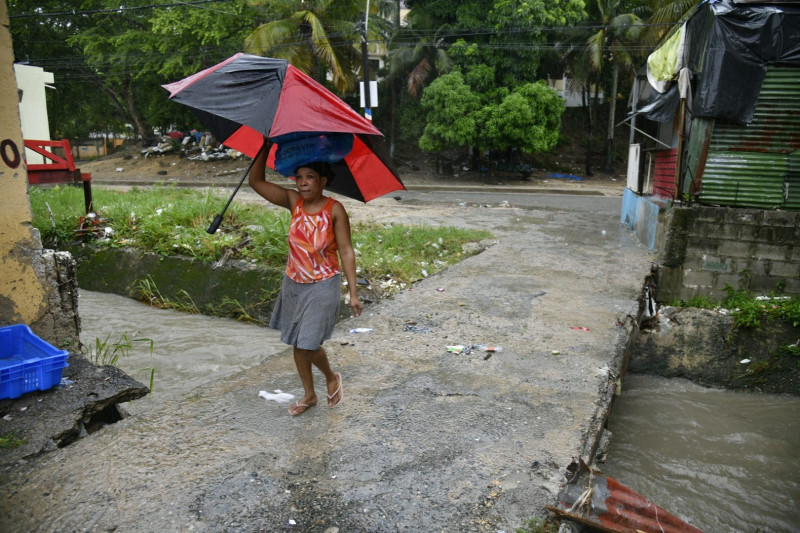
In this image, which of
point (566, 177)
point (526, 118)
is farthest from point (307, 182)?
point (566, 177)

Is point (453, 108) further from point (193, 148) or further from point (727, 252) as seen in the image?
point (727, 252)

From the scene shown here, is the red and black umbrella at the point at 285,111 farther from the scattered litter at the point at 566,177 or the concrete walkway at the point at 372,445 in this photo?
the scattered litter at the point at 566,177

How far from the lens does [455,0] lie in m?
20.6

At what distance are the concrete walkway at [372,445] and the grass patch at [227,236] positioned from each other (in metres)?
2.03

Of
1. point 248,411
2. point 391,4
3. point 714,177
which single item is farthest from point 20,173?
point 391,4

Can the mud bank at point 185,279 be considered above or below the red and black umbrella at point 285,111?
below

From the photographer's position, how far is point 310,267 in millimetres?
3137

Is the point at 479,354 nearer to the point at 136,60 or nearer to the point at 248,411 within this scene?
the point at 248,411

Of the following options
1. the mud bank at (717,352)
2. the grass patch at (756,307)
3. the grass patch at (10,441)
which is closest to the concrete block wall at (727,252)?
the grass patch at (756,307)

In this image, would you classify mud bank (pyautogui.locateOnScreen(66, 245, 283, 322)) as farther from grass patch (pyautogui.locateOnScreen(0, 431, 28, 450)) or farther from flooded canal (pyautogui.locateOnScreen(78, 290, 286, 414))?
grass patch (pyautogui.locateOnScreen(0, 431, 28, 450))

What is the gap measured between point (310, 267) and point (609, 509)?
1.83 m

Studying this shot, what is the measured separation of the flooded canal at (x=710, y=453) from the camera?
3465 mm

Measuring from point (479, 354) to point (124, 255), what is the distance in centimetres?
512

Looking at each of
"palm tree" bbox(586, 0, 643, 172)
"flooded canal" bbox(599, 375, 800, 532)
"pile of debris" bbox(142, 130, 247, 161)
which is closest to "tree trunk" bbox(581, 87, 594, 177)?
"palm tree" bbox(586, 0, 643, 172)
